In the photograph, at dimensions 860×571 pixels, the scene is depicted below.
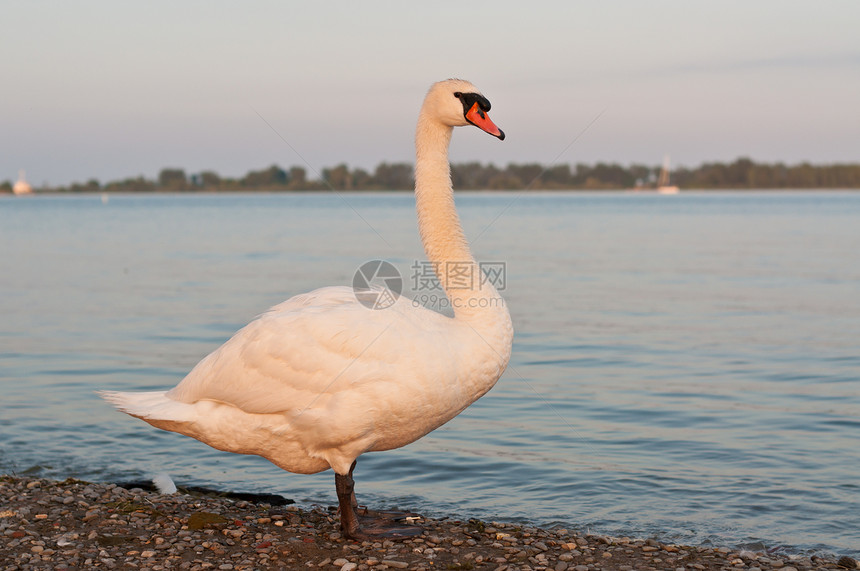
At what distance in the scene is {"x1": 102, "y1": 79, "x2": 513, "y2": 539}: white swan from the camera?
5.98m

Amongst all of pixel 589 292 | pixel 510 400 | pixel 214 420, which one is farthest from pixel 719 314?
pixel 214 420

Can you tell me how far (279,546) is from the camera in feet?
20.7

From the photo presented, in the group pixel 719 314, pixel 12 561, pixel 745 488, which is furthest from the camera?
pixel 719 314

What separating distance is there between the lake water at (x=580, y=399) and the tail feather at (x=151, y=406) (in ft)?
7.23

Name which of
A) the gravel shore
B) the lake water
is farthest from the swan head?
the lake water

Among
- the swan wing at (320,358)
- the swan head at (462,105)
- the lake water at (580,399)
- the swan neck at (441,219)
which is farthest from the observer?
the lake water at (580,399)

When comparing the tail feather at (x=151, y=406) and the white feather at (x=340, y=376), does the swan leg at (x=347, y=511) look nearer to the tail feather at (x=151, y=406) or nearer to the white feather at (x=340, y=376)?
the white feather at (x=340, y=376)

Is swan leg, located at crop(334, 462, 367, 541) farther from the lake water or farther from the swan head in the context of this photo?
the swan head

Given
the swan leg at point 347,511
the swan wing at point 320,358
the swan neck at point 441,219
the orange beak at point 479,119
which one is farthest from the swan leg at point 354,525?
the orange beak at point 479,119

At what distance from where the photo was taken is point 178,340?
1642 cm

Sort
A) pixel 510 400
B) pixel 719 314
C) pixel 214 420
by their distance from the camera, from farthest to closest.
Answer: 1. pixel 719 314
2. pixel 510 400
3. pixel 214 420

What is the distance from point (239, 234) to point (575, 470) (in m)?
43.4

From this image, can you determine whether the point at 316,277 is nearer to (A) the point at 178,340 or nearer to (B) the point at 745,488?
(A) the point at 178,340

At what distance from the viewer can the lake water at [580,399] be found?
8.12 meters
